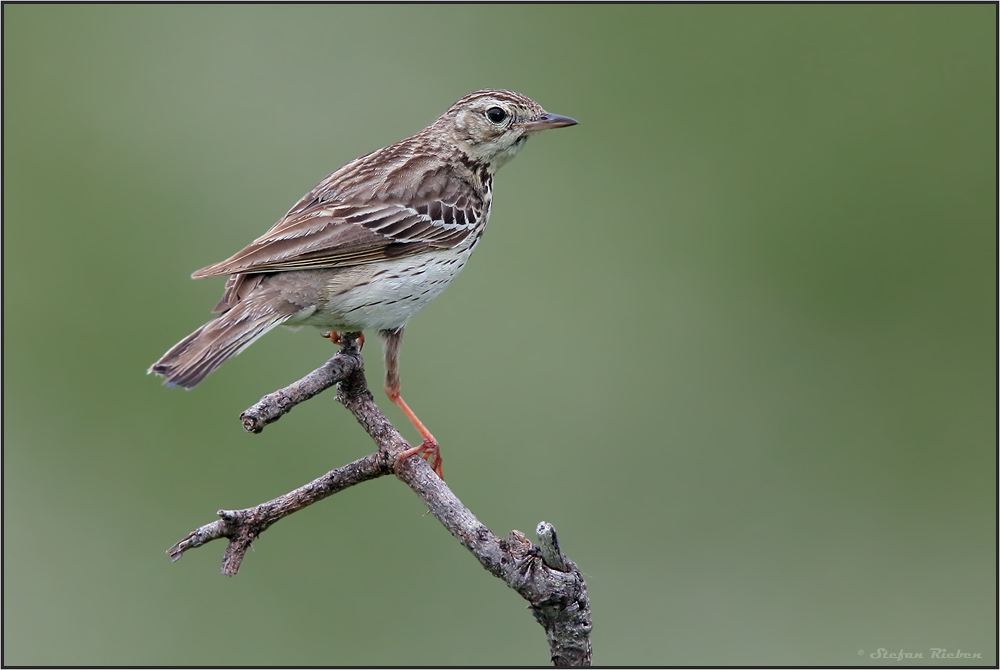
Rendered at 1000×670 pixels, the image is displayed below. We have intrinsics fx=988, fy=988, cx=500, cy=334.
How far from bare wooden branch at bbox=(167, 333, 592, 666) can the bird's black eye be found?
8.94ft

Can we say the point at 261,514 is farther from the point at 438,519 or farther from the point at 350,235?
the point at 350,235

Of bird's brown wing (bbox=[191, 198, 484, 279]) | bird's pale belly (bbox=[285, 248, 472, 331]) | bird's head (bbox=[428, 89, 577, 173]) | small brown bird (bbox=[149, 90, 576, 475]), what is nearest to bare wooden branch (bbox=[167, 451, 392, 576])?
small brown bird (bbox=[149, 90, 576, 475])

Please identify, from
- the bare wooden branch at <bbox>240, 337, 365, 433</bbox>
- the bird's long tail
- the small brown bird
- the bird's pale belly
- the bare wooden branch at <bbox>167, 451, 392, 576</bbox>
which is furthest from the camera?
the bird's pale belly

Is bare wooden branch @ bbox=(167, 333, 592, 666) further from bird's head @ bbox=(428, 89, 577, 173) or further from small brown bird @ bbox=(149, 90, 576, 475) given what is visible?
bird's head @ bbox=(428, 89, 577, 173)

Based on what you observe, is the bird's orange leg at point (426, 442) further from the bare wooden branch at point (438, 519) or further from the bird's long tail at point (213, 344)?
the bird's long tail at point (213, 344)

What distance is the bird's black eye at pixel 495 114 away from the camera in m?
7.19

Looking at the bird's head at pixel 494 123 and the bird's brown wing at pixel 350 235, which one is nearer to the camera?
the bird's brown wing at pixel 350 235

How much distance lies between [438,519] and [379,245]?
238 cm

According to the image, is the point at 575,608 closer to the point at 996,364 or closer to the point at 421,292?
the point at 421,292

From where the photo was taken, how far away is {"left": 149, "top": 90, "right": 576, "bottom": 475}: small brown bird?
5.72 m

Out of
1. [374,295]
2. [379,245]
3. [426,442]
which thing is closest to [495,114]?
[379,245]

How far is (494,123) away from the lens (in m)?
7.21

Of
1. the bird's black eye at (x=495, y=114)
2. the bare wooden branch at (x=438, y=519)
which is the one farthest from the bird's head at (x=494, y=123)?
the bare wooden branch at (x=438, y=519)

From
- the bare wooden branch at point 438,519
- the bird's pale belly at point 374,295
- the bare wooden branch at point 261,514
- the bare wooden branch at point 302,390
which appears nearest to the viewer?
the bare wooden branch at point 438,519
